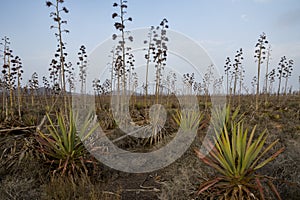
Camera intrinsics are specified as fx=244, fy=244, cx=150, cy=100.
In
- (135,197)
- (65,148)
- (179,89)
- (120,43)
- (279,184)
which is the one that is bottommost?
(135,197)

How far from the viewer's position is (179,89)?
10.0m

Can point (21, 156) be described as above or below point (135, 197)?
above

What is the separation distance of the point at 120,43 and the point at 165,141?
286cm

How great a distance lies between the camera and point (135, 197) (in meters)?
3.71

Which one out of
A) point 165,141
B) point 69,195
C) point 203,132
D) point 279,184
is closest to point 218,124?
point 203,132

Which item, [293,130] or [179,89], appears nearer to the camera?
[293,130]

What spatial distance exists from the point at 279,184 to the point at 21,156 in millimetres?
4321

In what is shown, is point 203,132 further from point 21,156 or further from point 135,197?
point 21,156

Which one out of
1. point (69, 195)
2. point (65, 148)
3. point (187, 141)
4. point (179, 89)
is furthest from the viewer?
point (179, 89)

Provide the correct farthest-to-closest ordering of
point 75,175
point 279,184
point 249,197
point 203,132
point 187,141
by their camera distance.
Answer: point 203,132, point 187,141, point 75,175, point 279,184, point 249,197

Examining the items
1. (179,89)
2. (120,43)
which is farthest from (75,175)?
(179,89)

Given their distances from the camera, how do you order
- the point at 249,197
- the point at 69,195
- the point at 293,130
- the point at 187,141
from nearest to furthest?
the point at 249,197, the point at 69,195, the point at 187,141, the point at 293,130

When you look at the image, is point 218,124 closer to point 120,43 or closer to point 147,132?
point 147,132

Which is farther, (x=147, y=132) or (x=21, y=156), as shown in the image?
(x=147, y=132)
